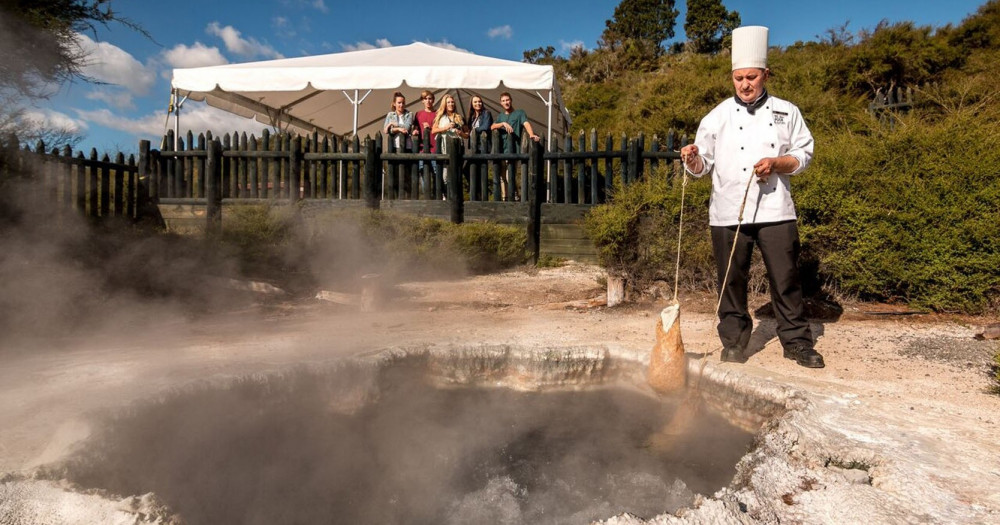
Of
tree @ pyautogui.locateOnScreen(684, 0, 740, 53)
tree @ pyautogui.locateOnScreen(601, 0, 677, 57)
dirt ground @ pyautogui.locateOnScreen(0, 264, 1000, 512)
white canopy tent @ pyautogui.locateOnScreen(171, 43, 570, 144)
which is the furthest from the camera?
tree @ pyautogui.locateOnScreen(601, 0, 677, 57)

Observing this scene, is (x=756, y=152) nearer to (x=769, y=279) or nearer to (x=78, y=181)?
(x=769, y=279)

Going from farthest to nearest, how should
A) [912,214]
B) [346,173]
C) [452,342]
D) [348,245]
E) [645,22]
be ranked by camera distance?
[645,22]
[346,173]
[348,245]
[912,214]
[452,342]

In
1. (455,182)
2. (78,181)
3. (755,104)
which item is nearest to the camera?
(755,104)

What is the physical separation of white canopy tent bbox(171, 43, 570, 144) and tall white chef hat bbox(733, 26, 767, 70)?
6.01m

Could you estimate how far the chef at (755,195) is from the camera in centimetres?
335

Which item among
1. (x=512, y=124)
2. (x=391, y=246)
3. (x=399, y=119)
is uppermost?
(x=399, y=119)

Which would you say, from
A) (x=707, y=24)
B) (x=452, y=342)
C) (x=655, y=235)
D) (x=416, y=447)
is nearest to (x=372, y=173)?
(x=655, y=235)

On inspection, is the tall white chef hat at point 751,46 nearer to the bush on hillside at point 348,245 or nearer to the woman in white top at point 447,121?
the bush on hillside at point 348,245

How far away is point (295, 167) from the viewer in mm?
8734

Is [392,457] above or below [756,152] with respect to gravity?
below

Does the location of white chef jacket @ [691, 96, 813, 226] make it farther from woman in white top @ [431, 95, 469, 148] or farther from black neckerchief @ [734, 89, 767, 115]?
woman in white top @ [431, 95, 469, 148]

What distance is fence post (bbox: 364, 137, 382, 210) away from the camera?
831 centimetres

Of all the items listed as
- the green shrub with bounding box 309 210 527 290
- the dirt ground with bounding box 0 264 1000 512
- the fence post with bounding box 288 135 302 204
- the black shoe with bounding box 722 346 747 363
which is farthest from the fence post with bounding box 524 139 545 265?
the black shoe with bounding box 722 346 747 363

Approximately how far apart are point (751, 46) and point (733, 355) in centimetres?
180
